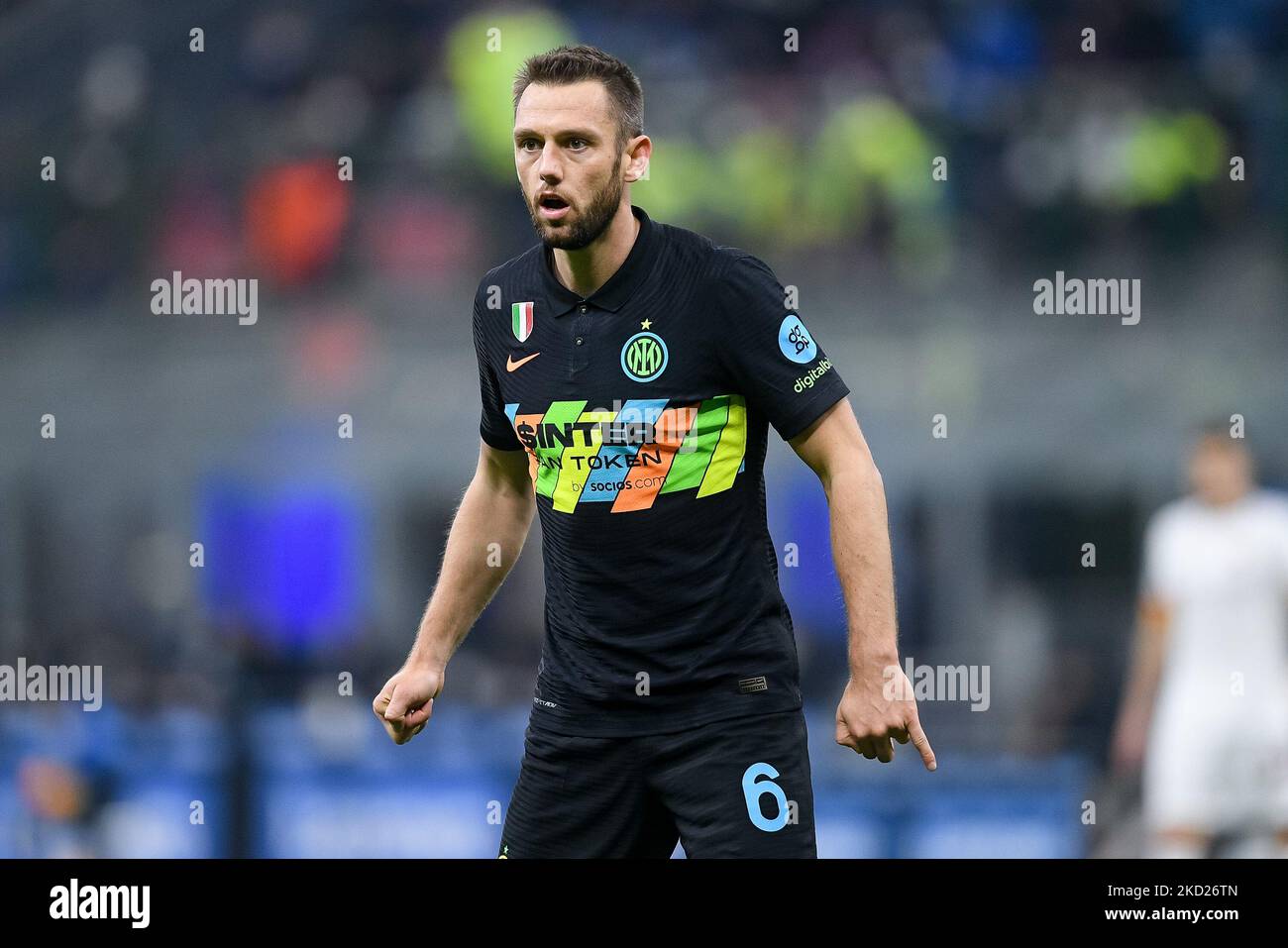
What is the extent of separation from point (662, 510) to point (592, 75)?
993 mm

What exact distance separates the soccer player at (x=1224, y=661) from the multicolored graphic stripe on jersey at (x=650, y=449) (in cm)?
449

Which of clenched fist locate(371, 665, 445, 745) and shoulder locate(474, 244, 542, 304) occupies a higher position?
shoulder locate(474, 244, 542, 304)

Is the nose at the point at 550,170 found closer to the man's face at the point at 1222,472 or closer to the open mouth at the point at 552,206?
the open mouth at the point at 552,206

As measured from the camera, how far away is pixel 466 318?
12211 millimetres

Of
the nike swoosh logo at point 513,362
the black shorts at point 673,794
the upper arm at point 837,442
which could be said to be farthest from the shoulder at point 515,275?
the black shorts at point 673,794

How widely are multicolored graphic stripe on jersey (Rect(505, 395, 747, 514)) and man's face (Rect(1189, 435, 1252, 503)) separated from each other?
4437mm

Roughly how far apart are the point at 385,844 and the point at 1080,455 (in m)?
5.24

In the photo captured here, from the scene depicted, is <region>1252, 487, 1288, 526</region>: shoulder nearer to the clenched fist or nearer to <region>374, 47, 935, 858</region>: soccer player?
<region>374, 47, 935, 858</region>: soccer player

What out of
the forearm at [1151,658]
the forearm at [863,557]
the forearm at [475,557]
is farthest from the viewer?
the forearm at [1151,658]

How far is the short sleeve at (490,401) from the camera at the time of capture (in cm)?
447
